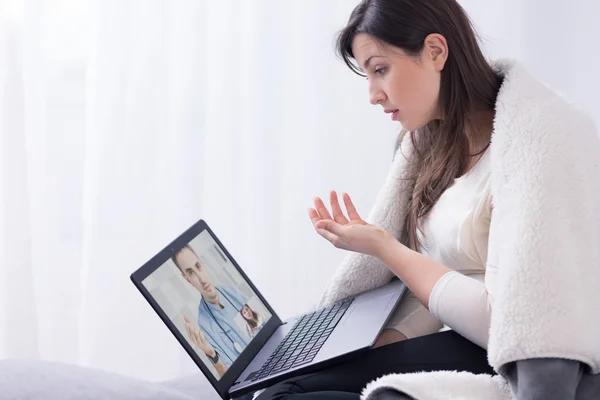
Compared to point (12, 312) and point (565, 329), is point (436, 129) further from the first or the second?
point (12, 312)

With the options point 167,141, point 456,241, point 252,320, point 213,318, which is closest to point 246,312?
point 252,320

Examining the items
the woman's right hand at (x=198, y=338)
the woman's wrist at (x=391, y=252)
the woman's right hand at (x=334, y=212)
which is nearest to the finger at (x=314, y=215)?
the woman's right hand at (x=334, y=212)

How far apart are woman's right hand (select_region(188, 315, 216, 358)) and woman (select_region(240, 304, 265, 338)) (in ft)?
0.48

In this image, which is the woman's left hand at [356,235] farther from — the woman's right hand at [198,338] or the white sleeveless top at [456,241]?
the woman's right hand at [198,338]

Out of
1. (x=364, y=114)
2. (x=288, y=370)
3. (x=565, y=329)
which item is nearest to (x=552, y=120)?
(x=565, y=329)

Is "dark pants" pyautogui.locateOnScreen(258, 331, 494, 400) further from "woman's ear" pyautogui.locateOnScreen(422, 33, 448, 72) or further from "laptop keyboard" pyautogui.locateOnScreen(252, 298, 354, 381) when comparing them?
"woman's ear" pyautogui.locateOnScreen(422, 33, 448, 72)

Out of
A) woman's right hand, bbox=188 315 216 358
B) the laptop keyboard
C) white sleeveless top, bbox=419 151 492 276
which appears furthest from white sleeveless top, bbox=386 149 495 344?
woman's right hand, bbox=188 315 216 358

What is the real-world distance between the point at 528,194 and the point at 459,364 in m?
0.28

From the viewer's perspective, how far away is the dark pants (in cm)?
108

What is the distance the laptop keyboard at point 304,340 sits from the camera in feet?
3.55

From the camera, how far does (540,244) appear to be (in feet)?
3.08

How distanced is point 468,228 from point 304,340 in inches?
12.3

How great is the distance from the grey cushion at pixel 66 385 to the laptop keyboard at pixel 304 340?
0.19 metres

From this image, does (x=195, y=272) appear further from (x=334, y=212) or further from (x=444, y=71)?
(x=444, y=71)
